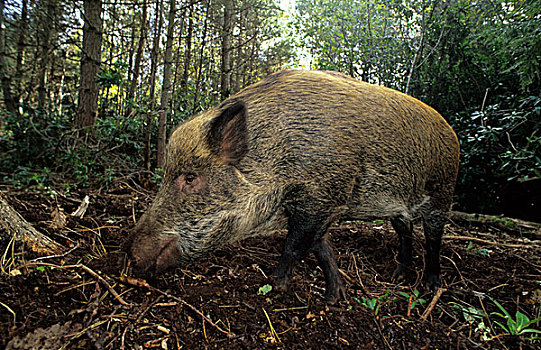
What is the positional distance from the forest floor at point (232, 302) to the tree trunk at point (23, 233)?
8 centimetres

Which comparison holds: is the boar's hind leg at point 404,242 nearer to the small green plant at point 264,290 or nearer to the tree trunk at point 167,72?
the small green plant at point 264,290

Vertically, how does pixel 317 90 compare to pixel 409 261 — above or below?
above

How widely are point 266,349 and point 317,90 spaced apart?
1964 mm

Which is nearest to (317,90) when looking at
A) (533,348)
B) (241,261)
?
(241,261)

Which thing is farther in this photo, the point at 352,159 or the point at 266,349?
the point at 352,159

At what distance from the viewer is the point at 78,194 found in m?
4.16

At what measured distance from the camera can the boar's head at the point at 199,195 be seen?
2.27 meters

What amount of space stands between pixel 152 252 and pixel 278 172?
1.07 metres

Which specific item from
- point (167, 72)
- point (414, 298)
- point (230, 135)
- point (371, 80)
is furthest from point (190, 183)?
point (371, 80)

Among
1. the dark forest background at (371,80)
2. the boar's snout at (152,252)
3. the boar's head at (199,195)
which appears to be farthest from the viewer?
the dark forest background at (371,80)

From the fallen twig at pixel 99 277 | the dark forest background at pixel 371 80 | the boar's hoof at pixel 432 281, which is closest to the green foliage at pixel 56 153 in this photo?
the dark forest background at pixel 371 80

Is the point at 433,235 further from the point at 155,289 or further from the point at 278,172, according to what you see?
the point at 155,289

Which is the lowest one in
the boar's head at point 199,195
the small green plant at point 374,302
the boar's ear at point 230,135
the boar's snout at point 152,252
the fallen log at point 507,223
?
the small green plant at point 374,302

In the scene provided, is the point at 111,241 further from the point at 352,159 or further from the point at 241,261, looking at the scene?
the point at 352,159
